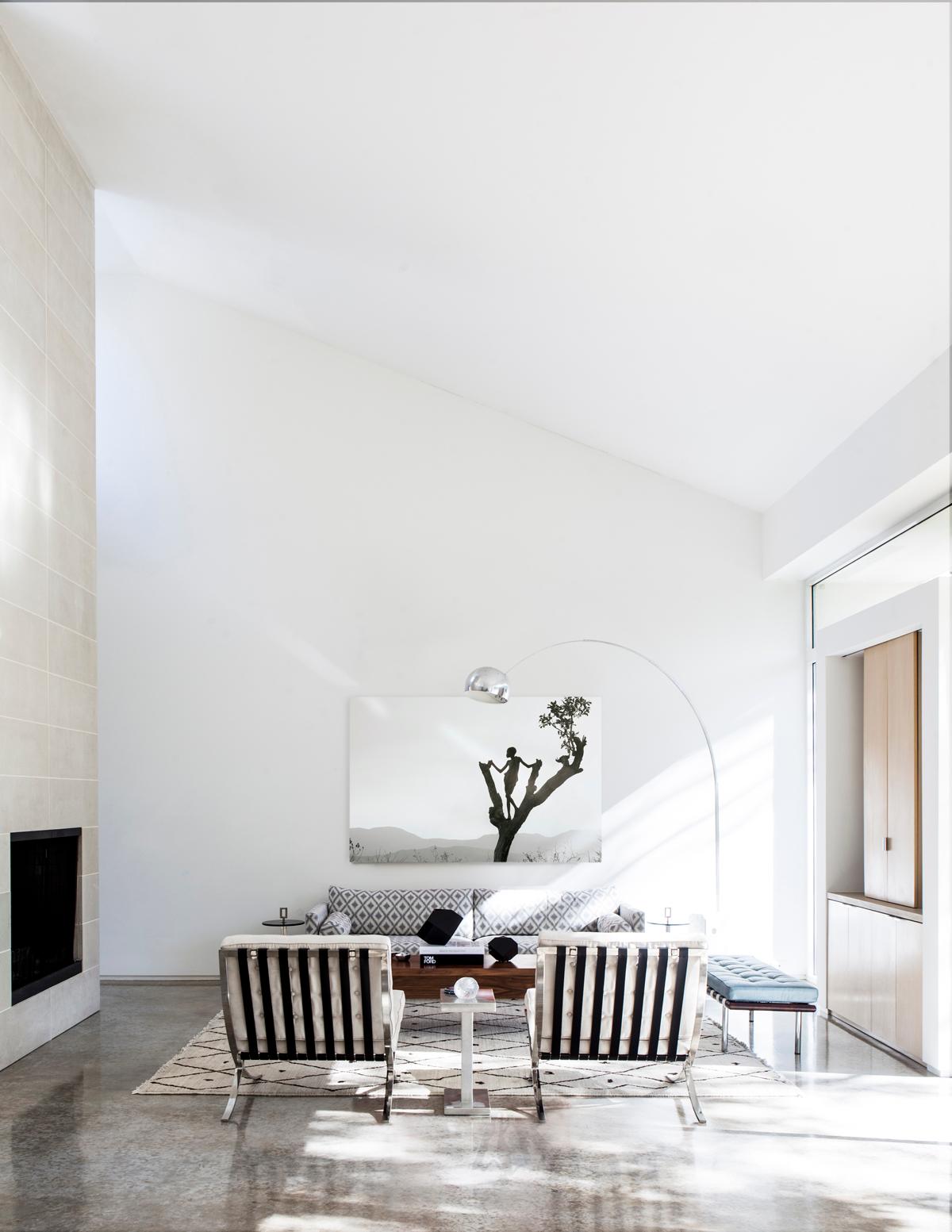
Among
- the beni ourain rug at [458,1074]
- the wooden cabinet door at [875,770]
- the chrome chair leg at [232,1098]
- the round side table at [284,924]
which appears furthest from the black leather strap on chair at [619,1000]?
the round side table at [284,924]

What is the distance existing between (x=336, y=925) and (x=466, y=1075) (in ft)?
9.41

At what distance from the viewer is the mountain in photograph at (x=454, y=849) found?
8.61 meters

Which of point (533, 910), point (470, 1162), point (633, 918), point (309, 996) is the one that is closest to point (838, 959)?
point (633, 918)

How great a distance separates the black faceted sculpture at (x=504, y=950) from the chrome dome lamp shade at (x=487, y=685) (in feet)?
4.58

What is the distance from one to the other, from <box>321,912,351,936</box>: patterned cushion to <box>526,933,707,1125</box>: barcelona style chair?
9.87ft

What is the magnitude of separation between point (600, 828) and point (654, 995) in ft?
12.1

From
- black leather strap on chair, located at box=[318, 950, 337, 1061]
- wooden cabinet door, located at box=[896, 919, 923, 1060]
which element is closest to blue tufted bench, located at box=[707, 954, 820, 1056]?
wooden cabinet door, located at box=[896, 919, 923, 1060]

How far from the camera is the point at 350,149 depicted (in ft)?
19.1

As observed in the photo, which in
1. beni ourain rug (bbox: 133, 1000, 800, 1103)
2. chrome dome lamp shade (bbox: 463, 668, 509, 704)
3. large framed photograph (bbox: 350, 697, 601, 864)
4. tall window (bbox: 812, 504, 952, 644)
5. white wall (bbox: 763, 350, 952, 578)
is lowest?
beni ourain rug (bbox: 133, 1000, 800, 1103)

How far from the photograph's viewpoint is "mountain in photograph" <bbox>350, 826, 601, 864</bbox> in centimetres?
861

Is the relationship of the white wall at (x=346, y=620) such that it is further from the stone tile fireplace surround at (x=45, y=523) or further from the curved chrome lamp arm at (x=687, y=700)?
the stone tile fireplace surround at (x=45, y=523)

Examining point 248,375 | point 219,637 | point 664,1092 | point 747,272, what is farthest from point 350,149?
point 664,1092

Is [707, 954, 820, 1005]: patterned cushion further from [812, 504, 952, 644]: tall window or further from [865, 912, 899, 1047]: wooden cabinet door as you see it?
[812, 504, 952, 644]: tall window

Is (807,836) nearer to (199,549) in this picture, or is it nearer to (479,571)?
(479,571)
